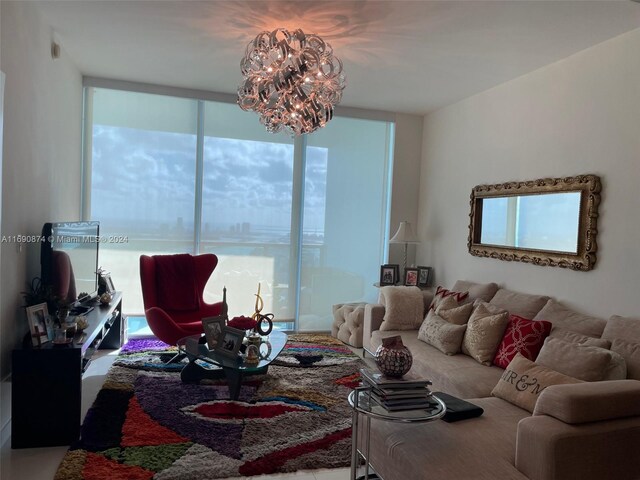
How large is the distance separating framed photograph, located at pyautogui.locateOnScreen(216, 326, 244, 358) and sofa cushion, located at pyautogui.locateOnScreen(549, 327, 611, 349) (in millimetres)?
2142

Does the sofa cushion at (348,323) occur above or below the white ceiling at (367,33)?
below

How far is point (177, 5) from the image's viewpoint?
288 centimetres

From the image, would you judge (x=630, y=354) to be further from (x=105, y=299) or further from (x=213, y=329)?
(x=105, y=299)

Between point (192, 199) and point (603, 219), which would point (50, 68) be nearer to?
point (192, 199)

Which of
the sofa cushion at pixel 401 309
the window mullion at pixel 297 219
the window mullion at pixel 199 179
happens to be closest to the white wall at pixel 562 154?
the sofa cushion at pixel 401 309

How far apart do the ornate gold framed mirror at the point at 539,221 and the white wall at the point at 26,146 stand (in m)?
3.83

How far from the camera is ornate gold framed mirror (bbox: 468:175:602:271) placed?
3.17 metres

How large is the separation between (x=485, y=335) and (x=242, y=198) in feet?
10.2

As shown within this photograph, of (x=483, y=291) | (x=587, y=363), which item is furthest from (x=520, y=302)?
(x=587, y=363)

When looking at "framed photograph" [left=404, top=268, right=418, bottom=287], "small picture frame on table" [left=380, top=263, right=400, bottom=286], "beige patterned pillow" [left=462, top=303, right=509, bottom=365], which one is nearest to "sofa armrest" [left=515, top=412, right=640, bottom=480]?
"beige patterned pillow" [left=462, top=303, right=509, bottom=365]

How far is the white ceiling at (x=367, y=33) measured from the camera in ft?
9.14

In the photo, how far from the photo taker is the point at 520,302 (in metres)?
3.50

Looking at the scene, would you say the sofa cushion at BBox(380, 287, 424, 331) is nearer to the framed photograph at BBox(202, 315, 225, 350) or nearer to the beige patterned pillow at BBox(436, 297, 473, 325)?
the beige patterned pillow at BBox(436, 297, 473, 325)

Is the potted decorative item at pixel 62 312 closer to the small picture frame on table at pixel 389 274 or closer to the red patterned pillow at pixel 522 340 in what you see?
the red patterned pillow at pixel 522 340
